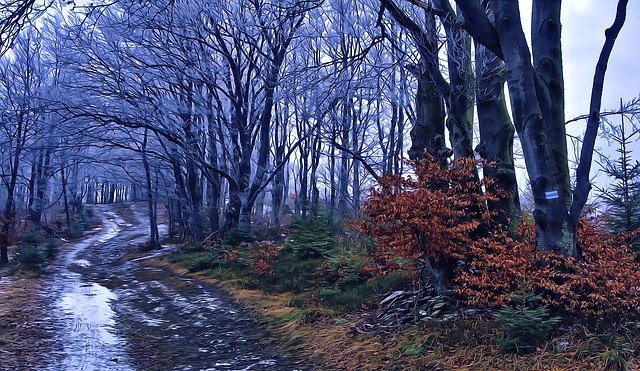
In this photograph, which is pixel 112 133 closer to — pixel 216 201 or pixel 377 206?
pixel 216 201

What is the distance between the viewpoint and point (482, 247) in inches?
254

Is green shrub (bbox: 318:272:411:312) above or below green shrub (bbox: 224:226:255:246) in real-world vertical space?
below

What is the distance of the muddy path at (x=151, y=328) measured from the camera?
5941mm

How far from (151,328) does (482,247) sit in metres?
4.62

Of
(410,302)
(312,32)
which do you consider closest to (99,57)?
(312,32)

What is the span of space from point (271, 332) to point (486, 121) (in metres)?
4.03

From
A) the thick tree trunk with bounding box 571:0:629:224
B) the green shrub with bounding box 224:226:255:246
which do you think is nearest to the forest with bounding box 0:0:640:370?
the thick tree trunk with bounding box 571:0:629:224

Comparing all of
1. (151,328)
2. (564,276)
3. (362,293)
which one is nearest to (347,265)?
(362,293)

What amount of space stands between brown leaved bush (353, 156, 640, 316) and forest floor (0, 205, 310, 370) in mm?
1959

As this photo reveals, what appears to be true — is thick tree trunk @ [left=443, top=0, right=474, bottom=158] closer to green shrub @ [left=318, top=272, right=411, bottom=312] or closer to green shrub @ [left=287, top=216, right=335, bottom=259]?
green shrub @ [left=318, top=272, right=411, bottom=312]

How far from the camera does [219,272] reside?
13.3m

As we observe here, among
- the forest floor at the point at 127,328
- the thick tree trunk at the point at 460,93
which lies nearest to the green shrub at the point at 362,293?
the forest floor at the point at 127,328

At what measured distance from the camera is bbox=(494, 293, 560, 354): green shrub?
4918mm

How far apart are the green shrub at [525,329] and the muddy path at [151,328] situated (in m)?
2.11
